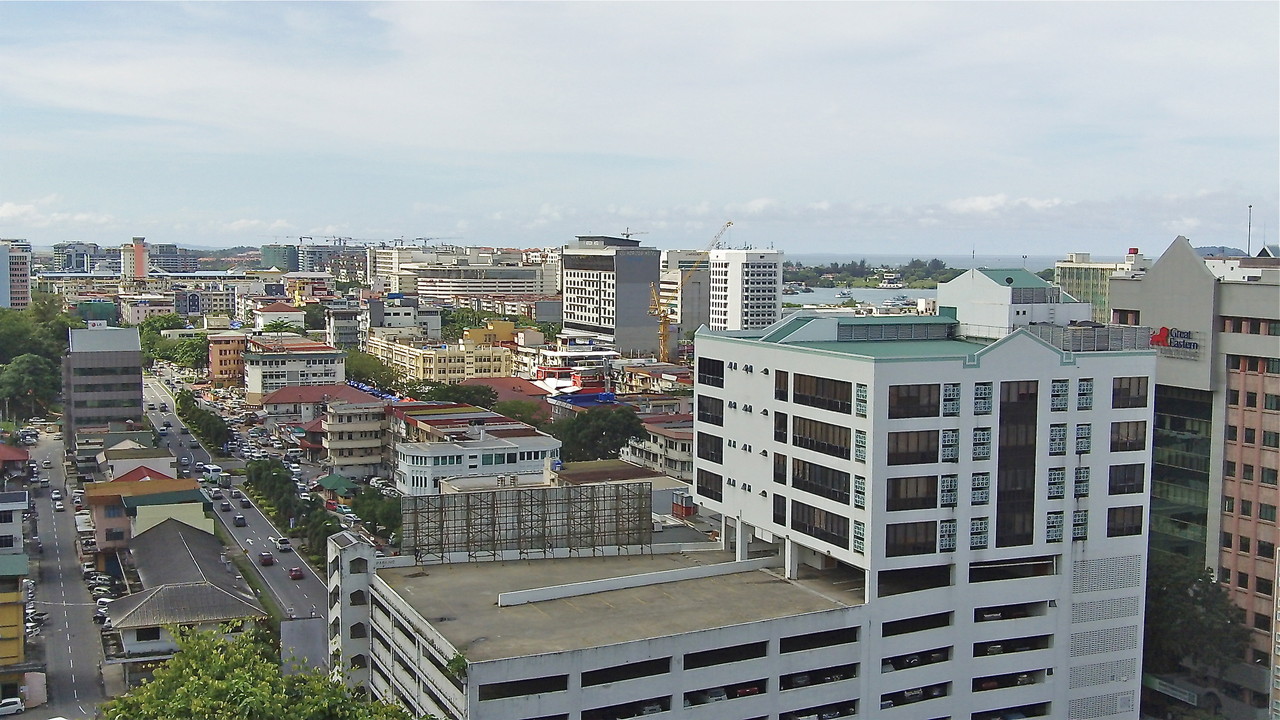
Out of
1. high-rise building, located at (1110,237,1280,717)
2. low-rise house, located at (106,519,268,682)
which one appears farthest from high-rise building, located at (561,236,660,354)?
high-rise building, located at (1110,237,1280,717)

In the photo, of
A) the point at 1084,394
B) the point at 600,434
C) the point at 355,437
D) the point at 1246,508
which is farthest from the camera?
the point at 355,437

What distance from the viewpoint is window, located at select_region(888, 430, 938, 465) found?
22.4 m

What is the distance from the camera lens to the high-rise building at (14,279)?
124 meters

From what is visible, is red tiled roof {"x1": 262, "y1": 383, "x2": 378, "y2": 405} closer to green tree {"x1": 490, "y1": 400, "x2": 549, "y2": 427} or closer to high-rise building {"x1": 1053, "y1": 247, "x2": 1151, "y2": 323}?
green tree {"x1": 490, "y1": 400, "x2": 549, "y2": 427}

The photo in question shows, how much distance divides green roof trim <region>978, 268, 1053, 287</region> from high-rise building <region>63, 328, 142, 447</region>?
40843 millimetres

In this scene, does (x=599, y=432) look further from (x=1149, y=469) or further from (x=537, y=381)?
(x=1149, y=469)

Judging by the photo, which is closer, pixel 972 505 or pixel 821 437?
pixel 972 505

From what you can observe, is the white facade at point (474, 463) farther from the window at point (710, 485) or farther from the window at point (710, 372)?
the window at point (710, 372)

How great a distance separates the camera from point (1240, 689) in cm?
2878

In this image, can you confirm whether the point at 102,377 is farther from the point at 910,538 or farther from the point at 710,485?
the point at 910,538

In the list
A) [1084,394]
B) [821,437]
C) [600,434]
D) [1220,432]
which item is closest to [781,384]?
[821,437]

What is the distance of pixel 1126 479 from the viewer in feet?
79.8

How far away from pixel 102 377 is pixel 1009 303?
42617 mm

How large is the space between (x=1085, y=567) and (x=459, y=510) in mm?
12483
